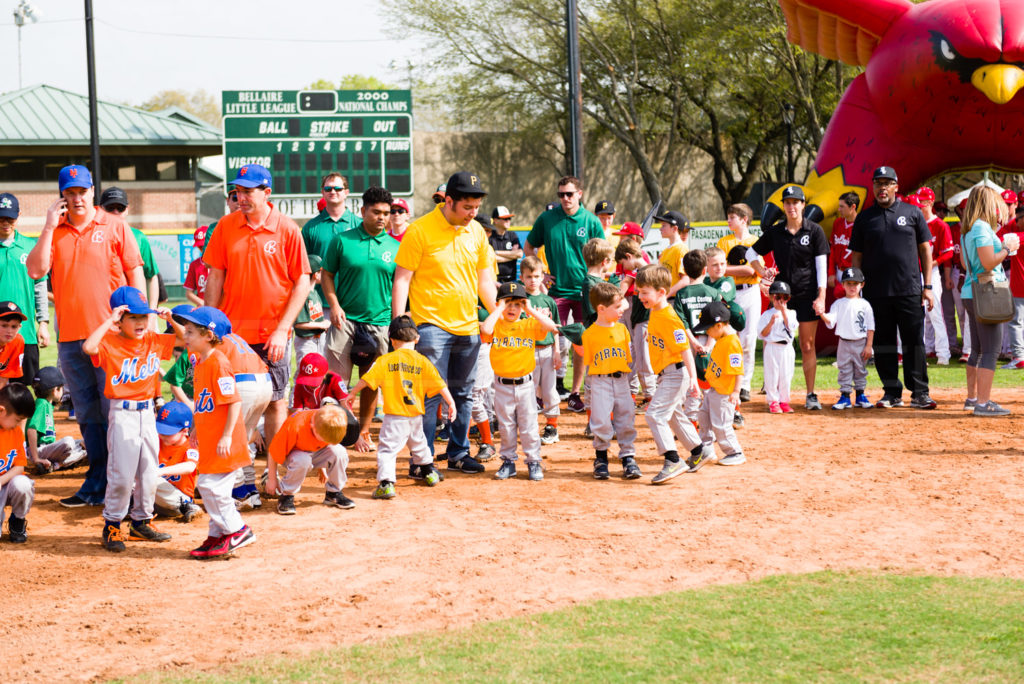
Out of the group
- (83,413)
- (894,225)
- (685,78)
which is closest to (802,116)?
(685,78)

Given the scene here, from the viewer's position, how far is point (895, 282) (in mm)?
9750

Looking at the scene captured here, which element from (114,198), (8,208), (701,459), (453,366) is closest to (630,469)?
(701,459)

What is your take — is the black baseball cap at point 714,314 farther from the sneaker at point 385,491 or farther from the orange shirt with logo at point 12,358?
the orange shirt with logo at point 12,358

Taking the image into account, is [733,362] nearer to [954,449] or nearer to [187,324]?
[954,449]

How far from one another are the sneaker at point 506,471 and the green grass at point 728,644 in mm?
2695

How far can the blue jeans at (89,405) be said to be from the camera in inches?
253

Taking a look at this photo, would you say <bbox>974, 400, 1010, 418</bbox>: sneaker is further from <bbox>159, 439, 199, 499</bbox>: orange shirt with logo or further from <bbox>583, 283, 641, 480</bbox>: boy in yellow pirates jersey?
<bbox>159, 439, 199, 499</bbox>: orange shirt with logo

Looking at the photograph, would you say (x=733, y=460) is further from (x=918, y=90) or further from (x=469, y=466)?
(x=918, y=90)

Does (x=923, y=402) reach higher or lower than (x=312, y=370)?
lower

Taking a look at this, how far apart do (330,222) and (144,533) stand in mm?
3401

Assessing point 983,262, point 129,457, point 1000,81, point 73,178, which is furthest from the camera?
point 1000,81

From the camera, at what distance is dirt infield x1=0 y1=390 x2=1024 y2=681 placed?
4512 mm

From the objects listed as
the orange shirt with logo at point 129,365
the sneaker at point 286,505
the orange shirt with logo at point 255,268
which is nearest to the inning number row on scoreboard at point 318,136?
the orange shirt with logo at point 255,268

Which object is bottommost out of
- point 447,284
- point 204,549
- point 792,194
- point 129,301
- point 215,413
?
point 204,549
